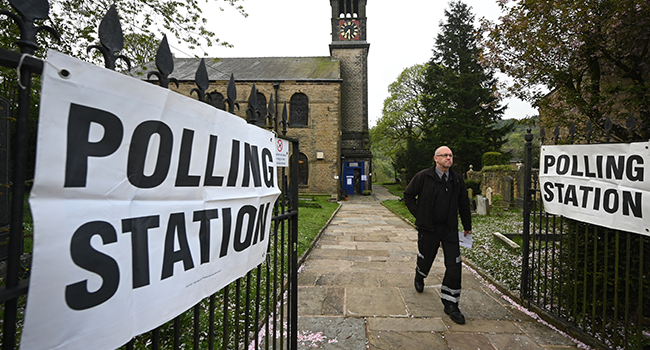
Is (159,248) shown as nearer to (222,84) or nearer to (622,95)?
(622,95)

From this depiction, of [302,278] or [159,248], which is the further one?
[302,278]

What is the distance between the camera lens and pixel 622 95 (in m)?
5.91

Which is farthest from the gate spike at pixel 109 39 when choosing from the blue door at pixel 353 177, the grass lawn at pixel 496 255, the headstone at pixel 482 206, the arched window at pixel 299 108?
the blue door at pixel 353 177

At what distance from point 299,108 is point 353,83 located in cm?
632

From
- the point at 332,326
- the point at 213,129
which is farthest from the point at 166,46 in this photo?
the point at 332,326

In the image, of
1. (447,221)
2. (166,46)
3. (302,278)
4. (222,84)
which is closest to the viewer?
(166,46)

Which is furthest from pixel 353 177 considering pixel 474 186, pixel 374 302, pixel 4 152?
pixel 4 152

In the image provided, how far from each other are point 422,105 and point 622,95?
22.3 m

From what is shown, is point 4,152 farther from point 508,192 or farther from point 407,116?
point 407,116

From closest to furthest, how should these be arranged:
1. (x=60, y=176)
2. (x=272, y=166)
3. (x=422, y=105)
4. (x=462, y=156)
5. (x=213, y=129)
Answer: (x=60, y=176) → (x=213, y=129) → (x=272, y=166) → (x=462, y=156) → (x=422, y=105)

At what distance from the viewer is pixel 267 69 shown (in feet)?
80.4

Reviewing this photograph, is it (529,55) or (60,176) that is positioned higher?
(529,55)

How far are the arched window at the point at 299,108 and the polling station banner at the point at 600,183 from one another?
20.0 meters

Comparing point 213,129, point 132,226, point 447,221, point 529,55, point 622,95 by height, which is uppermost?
point 529,55
